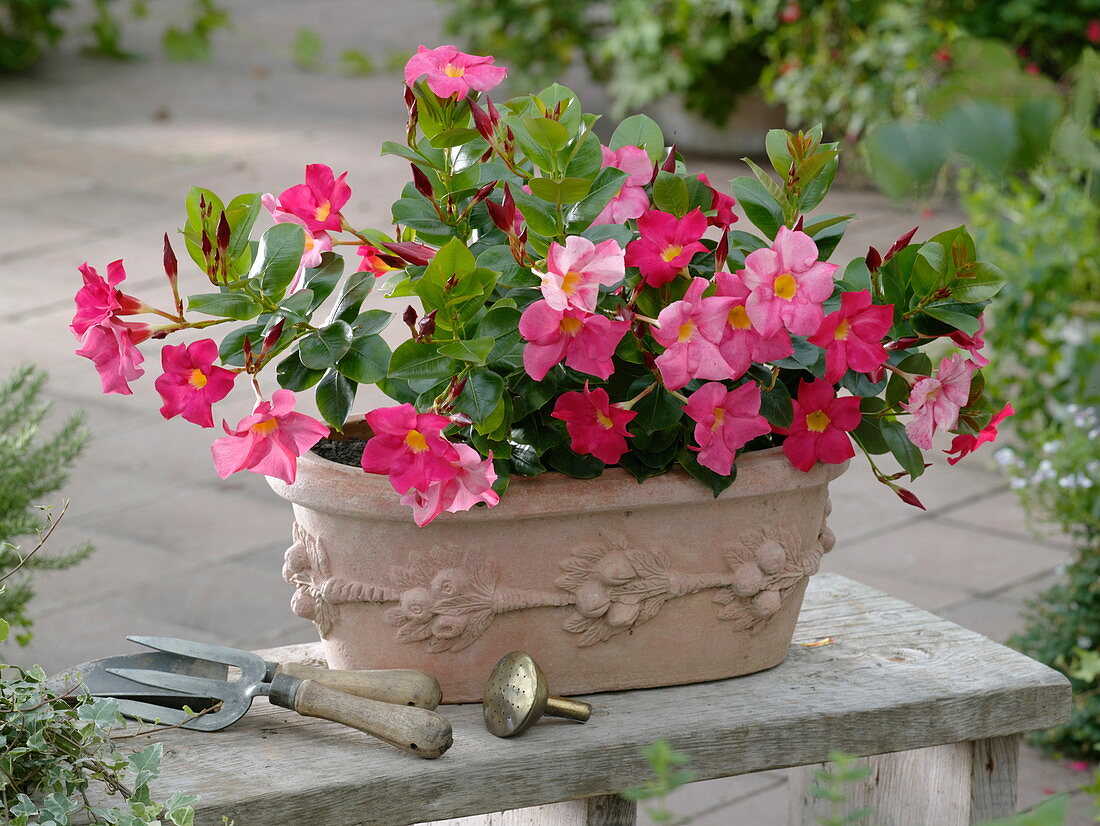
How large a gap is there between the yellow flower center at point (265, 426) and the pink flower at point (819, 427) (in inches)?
16.7

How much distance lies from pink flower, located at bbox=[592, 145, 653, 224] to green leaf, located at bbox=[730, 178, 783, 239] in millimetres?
80

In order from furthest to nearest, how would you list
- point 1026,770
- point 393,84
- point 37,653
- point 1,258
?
point 393,84, point 1,258, point 37,653, point 1026,770

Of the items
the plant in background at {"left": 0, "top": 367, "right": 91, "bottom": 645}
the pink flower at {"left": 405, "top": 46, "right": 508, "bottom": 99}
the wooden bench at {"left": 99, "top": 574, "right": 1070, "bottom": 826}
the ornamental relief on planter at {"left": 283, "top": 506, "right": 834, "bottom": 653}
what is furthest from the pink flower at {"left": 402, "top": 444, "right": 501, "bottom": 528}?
the plant in background at {"left": 0, "top": 367, "right": 91, "bottom": 645}

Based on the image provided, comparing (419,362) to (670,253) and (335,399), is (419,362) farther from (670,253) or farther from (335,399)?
(670,253)

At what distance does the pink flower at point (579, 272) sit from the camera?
105 cm

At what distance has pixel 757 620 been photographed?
4.20 feet

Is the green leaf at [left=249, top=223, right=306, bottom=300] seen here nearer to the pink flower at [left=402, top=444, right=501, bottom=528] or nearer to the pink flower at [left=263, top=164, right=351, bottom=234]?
the pink flower at [left=263, top=164, right=351, bottom=234]

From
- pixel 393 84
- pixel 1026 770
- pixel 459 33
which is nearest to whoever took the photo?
pixel 1026 770

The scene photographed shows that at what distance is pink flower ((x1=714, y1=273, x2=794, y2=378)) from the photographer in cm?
109

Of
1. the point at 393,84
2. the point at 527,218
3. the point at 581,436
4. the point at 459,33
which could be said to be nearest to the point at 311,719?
the point at 581,436

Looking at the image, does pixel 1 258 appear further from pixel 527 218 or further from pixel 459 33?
pixel 527 218

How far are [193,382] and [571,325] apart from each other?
0.99 feet

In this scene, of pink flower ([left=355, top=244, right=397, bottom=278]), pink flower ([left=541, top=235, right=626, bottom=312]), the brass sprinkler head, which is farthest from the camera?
pink flower ([left=355, top=244, right=397, bottom=278])

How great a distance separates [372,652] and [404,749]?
0.13 m
